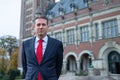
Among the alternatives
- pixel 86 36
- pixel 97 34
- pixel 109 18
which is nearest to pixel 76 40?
pixel 86 36

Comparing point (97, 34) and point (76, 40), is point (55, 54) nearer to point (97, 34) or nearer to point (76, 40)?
point (97, 34)

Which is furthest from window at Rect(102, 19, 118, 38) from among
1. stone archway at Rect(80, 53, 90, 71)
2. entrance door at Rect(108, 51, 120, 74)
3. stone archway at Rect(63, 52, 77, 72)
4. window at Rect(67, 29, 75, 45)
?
stone archway at Rect(63, 52, 77, 72)

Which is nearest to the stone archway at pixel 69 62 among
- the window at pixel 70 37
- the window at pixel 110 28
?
the window at pixel 70 37

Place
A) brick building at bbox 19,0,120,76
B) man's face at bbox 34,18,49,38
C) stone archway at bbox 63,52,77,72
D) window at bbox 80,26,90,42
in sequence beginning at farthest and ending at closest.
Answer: stone archway at bbox 63,52,77,72, window at bbox 80,26,90,42, brick building at bbox 19,0,120,76, man's face at bbox 34,18,49,38

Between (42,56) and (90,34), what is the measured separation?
3049 centimetres

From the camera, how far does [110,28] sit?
30.7 m

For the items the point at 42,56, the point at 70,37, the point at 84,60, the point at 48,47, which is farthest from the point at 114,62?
the point at 42,56

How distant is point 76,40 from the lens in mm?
36156

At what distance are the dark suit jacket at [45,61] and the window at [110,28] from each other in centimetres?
2759

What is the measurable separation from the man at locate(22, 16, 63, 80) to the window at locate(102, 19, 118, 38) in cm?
2761

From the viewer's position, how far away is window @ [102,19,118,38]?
30062mm

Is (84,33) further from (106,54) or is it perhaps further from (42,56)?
(42,56)

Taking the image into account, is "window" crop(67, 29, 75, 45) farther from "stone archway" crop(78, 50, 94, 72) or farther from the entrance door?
the entrance door

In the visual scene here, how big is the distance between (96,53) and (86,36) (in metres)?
3.85
